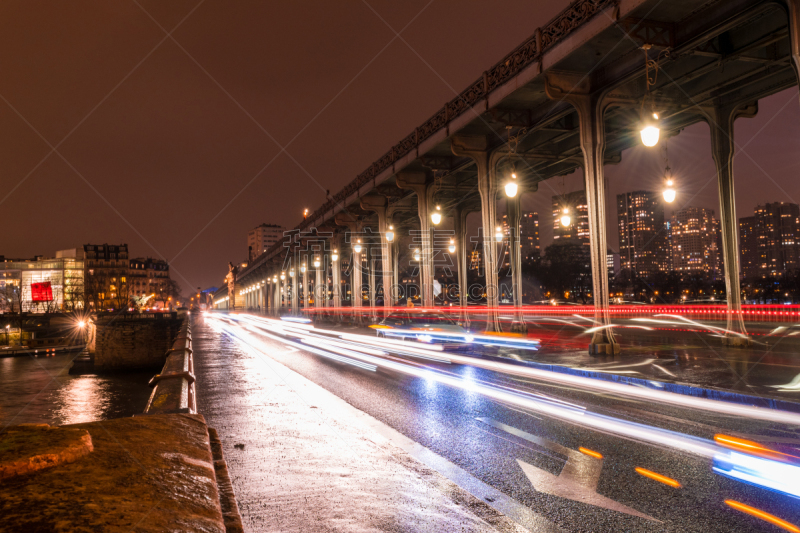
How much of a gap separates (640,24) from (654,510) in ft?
39.7

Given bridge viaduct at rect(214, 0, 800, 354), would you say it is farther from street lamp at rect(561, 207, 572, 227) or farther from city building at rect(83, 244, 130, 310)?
city building at rect(83, 244, 130, 310)

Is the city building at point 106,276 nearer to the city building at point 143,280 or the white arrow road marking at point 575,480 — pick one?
the city building at point 143,280

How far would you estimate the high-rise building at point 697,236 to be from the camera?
184000 millimetres

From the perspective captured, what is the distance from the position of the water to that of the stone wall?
6.16 feet

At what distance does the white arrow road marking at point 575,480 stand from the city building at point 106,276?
13790 centimetres

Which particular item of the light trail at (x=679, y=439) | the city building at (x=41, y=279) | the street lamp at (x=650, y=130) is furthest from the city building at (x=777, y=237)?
the city building at (x=41, y=279)

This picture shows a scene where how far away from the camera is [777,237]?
122 meters

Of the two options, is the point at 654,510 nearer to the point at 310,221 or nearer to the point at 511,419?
the point at 511,419

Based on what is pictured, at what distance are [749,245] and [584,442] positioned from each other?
6044 inches

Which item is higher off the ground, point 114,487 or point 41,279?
point 41,279

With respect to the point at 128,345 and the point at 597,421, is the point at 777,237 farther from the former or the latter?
the point at 597,421

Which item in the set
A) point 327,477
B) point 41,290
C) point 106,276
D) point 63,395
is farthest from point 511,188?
point 106,276

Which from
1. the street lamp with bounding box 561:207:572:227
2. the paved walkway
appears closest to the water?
the paved walkway

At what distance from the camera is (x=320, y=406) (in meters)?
9.55
